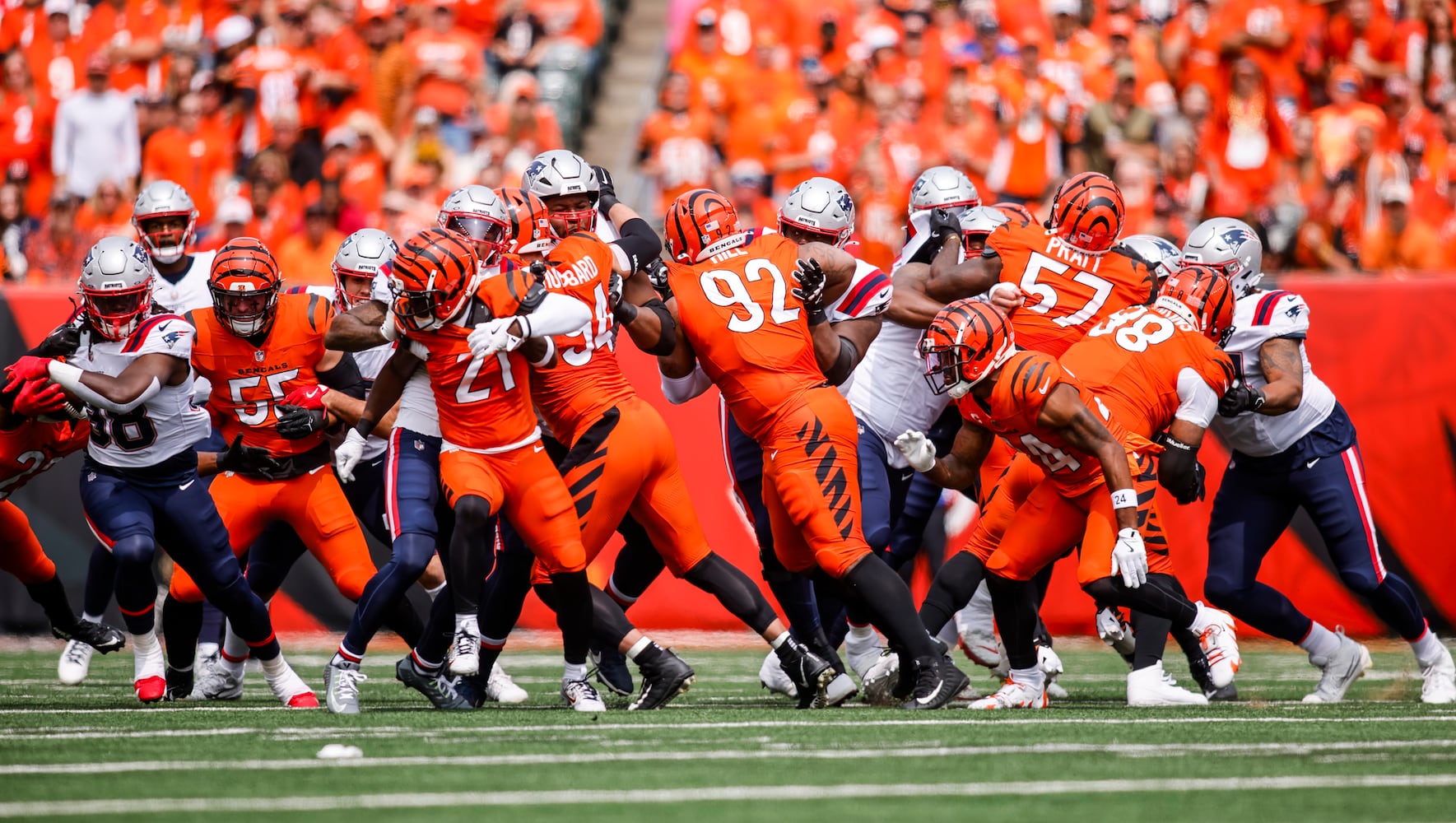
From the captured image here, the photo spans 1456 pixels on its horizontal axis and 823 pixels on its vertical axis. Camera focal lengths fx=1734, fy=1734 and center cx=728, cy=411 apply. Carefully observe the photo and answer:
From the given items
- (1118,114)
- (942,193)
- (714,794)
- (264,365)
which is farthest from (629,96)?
(714,794)

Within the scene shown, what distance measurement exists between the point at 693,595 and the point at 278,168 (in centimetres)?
542

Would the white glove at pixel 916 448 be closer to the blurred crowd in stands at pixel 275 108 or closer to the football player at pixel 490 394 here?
the football player at pixel 490 394

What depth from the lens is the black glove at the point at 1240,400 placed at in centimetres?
729

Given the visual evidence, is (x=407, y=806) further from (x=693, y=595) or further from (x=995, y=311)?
(x=693, y=595)

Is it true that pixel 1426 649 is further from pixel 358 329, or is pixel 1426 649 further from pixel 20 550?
pixel 20 550

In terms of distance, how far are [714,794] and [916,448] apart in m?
2.60

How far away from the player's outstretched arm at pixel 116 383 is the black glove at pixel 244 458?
0.54m

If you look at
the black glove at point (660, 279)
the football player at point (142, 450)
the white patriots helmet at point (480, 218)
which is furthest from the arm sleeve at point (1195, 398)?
the football player at point (142, 450)

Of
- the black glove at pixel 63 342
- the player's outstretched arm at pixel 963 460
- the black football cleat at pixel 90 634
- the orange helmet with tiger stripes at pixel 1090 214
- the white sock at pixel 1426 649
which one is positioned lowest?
the black football cleat at pixel 90 634

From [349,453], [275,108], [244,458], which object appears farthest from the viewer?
[275,108]

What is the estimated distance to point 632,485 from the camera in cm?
699

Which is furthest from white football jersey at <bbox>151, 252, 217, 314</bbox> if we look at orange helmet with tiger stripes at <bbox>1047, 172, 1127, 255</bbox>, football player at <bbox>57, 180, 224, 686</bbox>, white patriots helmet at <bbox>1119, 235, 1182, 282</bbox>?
white patriots helmet at <bbox>1119, 235, 1182, 282</bbox>

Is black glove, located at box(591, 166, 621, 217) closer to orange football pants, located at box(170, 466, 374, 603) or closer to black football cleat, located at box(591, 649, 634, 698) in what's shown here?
orange football pants, located at box(170, 466, 374, 603)

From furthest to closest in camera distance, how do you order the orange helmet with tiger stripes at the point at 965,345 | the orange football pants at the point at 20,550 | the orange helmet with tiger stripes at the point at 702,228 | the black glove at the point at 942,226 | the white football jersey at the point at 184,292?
the white football jersey at the point at 184,292, the black glove at the point at 942,226, the orange football pants at the point at 20,550, the orange helmet with tiger stripes at the point at 702,228, the orange helmet with tiger stripes at the point at 965,345
